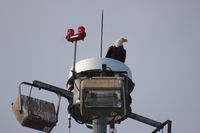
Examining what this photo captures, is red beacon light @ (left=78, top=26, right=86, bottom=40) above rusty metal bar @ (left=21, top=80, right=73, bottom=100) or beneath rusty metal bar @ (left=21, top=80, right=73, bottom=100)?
above

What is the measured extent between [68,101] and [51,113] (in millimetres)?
359

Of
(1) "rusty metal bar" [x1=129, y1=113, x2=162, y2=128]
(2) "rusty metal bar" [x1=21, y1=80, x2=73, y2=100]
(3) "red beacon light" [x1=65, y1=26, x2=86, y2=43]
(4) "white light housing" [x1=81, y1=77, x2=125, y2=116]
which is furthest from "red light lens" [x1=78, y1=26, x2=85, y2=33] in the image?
(1) "rusty metal bar" [x1=129, y1=113, x2=162, y2=128]

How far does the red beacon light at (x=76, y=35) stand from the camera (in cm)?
879

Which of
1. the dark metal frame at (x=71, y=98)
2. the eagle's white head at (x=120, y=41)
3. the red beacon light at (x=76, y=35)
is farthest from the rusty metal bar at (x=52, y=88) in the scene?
the eagle's white head at (x=120, y=41)

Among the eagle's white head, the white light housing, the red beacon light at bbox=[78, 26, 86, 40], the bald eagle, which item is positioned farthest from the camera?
the eagle's white head

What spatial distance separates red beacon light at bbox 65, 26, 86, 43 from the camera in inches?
346

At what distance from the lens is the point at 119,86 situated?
25.5 ft

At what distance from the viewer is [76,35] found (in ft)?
29.0

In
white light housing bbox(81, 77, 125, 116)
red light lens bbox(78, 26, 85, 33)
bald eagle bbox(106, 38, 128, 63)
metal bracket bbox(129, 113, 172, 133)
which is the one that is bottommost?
metal bracket bbox(129, 113, 172, 133)

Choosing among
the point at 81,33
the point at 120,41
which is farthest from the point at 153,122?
the point at 120,41

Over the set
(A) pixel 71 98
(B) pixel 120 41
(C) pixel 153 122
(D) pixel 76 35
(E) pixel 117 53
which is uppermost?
(B) pixel 120 41

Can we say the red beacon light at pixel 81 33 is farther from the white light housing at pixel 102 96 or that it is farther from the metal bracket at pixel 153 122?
the metal bracket at pixel 153 122

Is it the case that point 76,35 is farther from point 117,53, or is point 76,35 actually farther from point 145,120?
point 117,53

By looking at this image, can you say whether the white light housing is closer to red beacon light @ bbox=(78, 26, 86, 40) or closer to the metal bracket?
red beacon light @ bbox=(78, 26, 86, 40)
